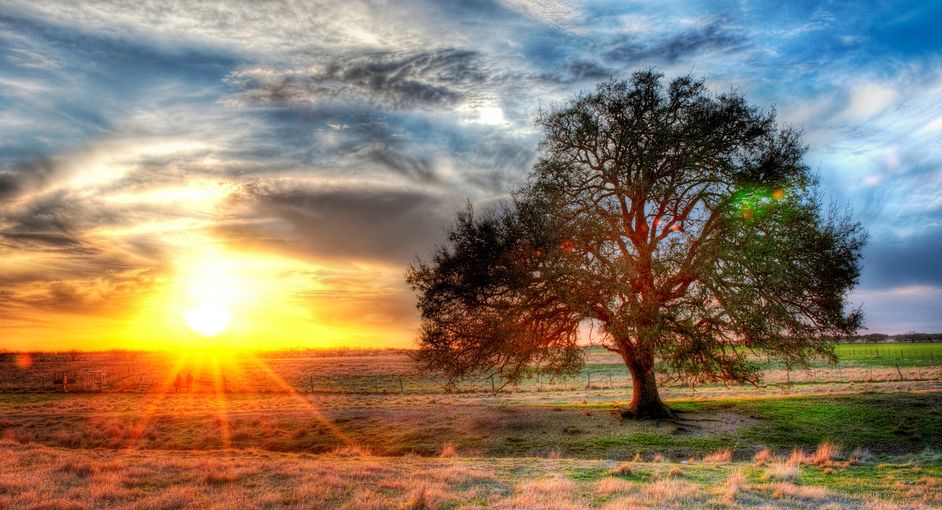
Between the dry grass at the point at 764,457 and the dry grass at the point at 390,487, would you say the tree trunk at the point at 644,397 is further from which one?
the dry grass at the point at 390,487

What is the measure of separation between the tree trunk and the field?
832 millimetres

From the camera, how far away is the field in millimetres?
13758

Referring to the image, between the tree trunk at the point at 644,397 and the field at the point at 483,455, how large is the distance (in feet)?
2.73

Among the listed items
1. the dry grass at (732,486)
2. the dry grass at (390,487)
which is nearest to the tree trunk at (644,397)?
the dry grass at (390,487)

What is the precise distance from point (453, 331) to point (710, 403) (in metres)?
14.4

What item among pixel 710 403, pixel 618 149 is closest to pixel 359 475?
pixel 618 149

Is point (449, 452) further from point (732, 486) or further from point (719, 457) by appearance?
point (732, 486)

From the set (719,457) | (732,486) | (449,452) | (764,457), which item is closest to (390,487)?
(732,486)

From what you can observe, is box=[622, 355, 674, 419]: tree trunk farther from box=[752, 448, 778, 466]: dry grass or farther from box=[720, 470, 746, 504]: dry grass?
box=[720, 470, 746, 504]: dry grass

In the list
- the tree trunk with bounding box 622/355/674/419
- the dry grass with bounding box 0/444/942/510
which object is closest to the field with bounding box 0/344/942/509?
the dry grass with bounding box 0/444/942/510

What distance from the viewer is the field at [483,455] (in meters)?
13.8

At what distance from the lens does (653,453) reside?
22641mm

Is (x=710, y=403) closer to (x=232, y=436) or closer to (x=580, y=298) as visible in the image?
(x=580, y=298)

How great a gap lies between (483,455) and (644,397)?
8.45 meters
